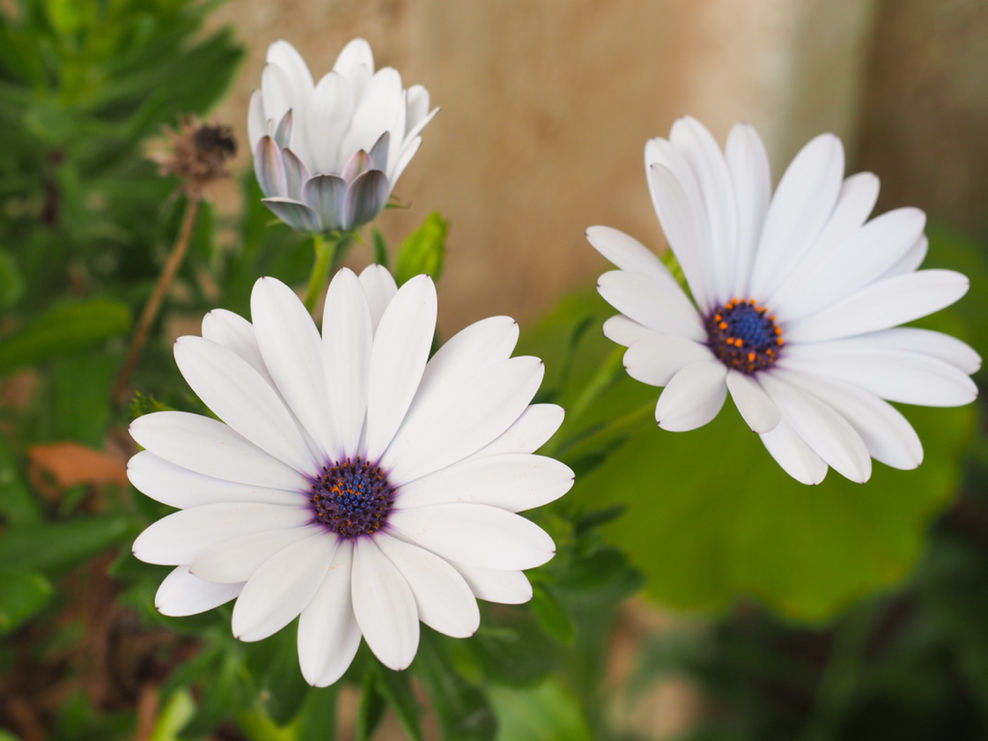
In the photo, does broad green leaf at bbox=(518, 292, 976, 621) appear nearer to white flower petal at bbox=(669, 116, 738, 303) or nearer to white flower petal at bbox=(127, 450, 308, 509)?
white flower petal at bbox=(669, 116, 738, 303)

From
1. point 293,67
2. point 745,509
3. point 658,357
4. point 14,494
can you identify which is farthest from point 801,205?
point 745,509

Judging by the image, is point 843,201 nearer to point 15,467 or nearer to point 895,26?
point 15,467

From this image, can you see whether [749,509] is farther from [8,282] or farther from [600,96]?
[8,282]

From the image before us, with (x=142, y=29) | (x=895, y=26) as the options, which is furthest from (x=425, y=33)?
(x=895, y=26)

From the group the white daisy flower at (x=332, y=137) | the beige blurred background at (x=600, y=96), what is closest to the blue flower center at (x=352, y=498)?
the white daisy flower at (x=332, y=137)

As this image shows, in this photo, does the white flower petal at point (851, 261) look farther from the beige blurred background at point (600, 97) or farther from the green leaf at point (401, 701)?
the beige blurred background at point (600, 97)

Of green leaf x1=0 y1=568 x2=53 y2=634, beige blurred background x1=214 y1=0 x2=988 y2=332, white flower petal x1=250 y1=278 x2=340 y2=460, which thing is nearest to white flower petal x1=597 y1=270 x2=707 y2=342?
white flower petal x1=250 y1=278 x2=340 y2=460

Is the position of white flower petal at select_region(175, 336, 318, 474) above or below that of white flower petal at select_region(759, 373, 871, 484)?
above

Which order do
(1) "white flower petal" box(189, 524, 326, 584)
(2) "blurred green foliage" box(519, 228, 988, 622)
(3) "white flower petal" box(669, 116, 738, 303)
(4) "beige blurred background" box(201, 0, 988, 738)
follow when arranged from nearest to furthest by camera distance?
(1) "white flower petal" box(189, 524, 326, 584) < (3) "white flower petal" box(669, 116, 738, 303) < (4) "beige blurred background" box(201, 0, 988, 738) < (2) "blurred green foliage" box(519, 228, 988, 622)
